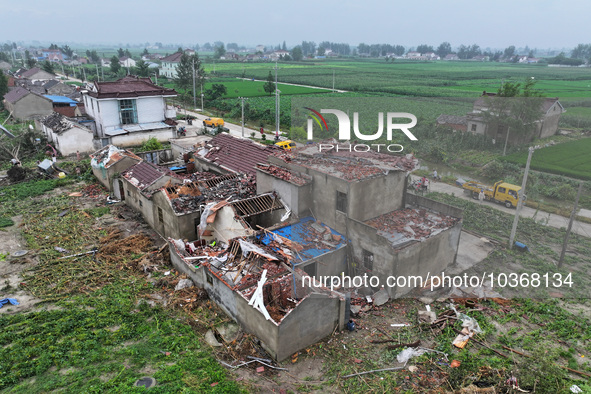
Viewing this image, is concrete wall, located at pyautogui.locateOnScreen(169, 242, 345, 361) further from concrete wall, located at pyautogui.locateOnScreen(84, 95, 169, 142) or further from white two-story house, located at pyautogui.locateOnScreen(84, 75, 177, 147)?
concrete wall, located at pyautogui.locateOnScreen(84, 95, 169, 142)

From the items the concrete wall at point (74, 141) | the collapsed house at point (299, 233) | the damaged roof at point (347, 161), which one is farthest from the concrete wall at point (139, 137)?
the damaged roof at point (347, 161)

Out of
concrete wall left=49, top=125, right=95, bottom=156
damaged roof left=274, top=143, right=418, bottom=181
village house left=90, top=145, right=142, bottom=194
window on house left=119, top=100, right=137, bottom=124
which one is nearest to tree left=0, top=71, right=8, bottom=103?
Answer: concrete wall left=49, top=125, right=95, bottom=156

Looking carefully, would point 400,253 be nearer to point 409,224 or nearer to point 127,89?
point 409,224

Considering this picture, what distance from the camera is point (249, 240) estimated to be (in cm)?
1567

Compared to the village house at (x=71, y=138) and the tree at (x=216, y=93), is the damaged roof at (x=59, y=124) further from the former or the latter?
the tree at (x=216, y=93)

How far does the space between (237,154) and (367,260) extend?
12351 millimetres

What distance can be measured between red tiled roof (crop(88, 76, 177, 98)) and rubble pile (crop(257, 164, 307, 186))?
76.8ft

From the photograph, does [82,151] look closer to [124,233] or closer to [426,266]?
[124,233]

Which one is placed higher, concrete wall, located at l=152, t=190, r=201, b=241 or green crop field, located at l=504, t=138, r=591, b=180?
green crop field, located at l=504, t=138, r=591, b=180

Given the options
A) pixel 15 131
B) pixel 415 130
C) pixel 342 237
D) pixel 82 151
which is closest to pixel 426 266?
pixel 342 237

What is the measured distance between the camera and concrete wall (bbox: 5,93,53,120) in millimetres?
45406

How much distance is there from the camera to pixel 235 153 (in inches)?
974

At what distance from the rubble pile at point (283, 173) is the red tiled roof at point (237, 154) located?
11.4 ft

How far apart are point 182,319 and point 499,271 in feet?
45.8
